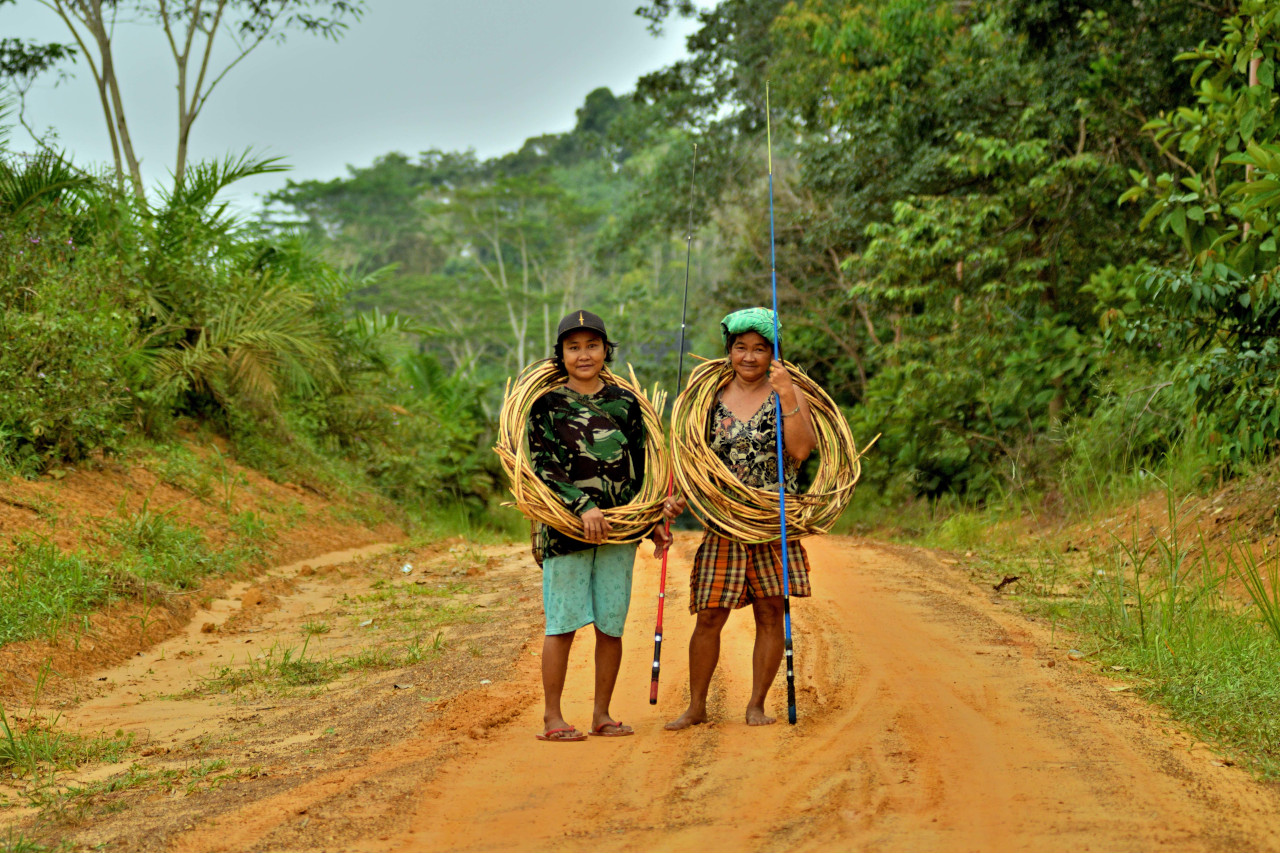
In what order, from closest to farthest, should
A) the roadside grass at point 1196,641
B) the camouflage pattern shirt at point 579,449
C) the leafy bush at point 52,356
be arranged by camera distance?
1. the roadside grass at point 1196,641
2. the camouflage pattern shirt at point 579,449
3. the leafy bush at point 52,356

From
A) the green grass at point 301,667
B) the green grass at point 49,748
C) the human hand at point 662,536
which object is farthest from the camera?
the green grass at point 301,667

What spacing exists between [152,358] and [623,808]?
369 inches

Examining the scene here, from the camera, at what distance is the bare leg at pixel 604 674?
176 inches

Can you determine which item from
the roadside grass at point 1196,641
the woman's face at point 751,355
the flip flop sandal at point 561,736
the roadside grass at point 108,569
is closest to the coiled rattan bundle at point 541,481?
the woman's face at point 751,355

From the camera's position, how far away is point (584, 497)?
4.39 metres

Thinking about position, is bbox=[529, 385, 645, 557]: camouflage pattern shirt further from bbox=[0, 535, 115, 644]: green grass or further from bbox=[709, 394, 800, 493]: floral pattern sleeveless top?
bbox=[0, 535, 115, 644]: green grass

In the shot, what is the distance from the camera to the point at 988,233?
1325cm

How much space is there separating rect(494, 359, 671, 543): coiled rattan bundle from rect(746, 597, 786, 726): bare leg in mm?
627

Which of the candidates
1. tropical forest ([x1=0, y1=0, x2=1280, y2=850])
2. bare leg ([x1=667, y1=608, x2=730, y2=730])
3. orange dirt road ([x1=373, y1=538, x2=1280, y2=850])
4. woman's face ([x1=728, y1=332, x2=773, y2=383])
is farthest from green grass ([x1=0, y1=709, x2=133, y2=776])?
woman's face ([x1=728, y1=332, x2=773, y2=383])

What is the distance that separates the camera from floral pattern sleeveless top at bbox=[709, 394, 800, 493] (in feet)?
15.3

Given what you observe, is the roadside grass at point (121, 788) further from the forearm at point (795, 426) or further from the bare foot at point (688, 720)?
the forearm at point (795, 426)

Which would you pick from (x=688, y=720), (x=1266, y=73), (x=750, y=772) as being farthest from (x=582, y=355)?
(x=1266, y=73)

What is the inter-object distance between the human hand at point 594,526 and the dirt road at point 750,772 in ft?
2.63

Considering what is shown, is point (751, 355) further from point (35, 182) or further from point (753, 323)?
point (35, 182)
